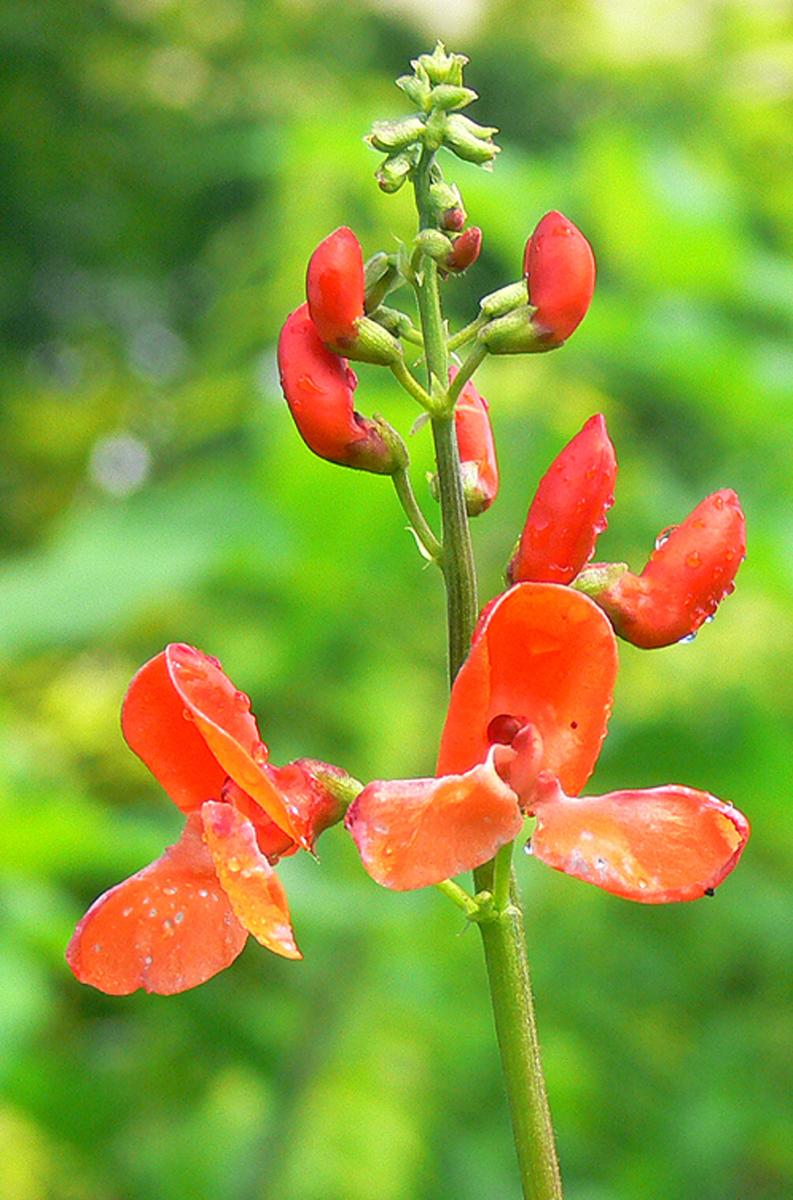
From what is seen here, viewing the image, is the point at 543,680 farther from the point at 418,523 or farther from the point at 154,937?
the point at 154,937

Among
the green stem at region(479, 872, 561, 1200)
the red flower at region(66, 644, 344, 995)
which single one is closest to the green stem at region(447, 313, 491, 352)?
the red flower at region(66, 644, 344, 995)

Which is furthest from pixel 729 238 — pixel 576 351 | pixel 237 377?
pixel 237 377

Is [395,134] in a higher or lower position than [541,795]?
higher

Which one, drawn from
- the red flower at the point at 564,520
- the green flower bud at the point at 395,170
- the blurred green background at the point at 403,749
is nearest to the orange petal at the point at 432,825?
the red flower at the point at 564,520

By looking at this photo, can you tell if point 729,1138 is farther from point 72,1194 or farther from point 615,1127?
point 72,1194

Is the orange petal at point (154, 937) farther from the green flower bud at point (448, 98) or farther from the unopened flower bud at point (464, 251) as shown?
the green flower bud at point (448, 98)

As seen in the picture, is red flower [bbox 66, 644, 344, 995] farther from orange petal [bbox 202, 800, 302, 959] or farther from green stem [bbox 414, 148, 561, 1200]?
green stem [bbox 414, 148, 561, 1200]

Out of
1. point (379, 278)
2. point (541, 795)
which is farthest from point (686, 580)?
point (379, 278)
